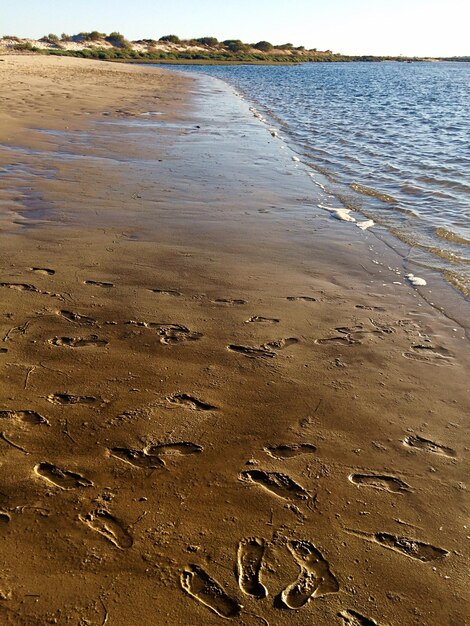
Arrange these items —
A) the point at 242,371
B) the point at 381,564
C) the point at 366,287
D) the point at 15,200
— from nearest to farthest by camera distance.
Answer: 1. the point at 381,564
2. the point at 242,371
3. the point at 366,287
4. the point at 15,200

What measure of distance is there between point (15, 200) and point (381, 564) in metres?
6.40

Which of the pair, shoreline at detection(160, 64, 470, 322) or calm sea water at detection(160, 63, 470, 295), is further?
calm sea water at detection(160, 63, 470, 295)

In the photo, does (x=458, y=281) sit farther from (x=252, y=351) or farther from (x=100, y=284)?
(x=100, y=284)

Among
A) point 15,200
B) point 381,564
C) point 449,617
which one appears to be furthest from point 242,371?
point 15,200

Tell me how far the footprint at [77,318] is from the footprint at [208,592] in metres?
2.26

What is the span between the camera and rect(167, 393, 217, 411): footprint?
3059 millimetres

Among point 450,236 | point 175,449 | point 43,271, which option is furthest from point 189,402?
point 450,236

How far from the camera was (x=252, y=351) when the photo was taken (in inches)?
145

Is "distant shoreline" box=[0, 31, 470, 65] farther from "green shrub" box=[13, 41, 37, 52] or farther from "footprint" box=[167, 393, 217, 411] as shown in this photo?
"footprint" box=[167, 393, 217, 411]

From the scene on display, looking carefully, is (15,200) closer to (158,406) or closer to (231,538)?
(158,406)

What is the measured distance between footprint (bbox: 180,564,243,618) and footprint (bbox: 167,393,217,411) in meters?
1.08

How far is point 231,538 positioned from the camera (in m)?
2.26

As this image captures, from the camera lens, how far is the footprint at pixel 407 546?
7.42 ft

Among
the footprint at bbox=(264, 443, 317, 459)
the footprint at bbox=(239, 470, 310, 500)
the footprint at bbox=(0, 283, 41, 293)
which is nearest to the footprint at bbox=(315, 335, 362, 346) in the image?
the footprint at bbox=(264, 443, 317, 459)
